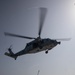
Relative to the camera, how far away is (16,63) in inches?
196

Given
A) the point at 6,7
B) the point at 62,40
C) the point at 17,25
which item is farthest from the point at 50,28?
the point at 6,7

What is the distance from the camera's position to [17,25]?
15.9 ft

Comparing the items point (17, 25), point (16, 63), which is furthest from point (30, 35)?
point (16, 63)

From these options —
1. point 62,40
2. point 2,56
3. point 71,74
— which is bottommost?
point 71,74

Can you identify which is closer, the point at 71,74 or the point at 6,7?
the point at 6,7

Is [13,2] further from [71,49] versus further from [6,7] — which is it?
[71,49]

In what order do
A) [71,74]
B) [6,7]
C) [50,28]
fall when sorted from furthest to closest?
[71,74] → [50,28] → [6,7]

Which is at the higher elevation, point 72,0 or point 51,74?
point 72,0

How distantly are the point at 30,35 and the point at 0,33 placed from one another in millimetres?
633

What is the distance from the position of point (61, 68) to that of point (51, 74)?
0.28 metres

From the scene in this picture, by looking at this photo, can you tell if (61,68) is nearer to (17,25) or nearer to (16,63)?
(16,63)

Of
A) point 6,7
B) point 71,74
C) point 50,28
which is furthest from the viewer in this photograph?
point 71,74

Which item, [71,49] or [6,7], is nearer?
[6,7]

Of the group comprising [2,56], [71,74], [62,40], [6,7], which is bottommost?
[71,74]
